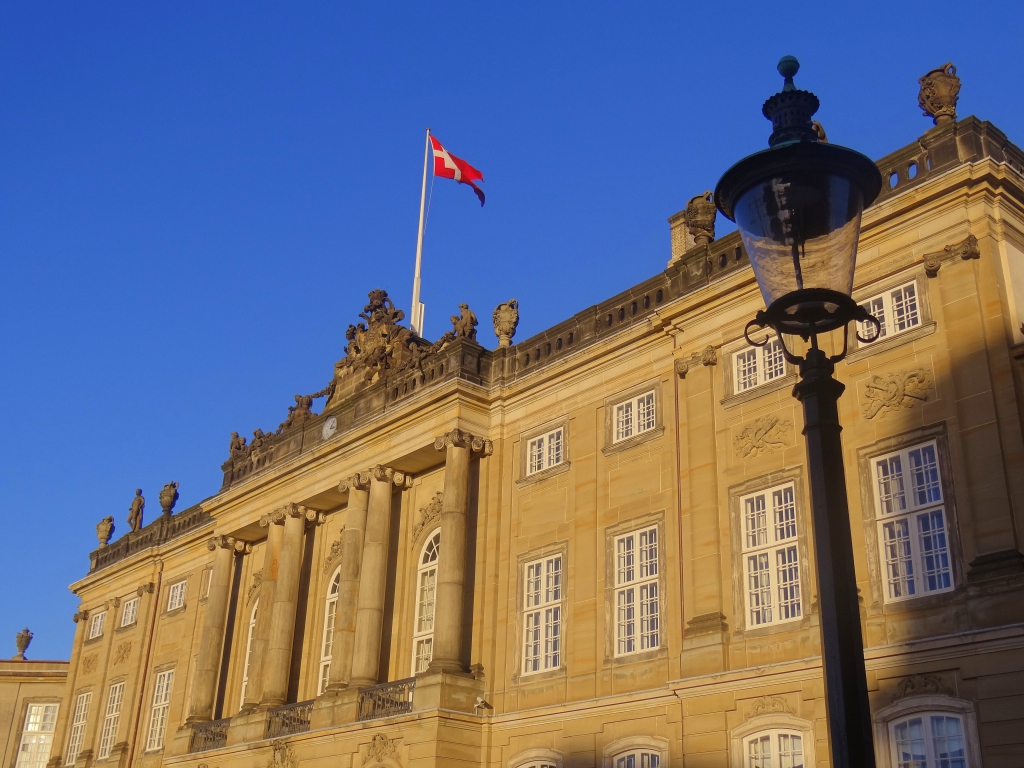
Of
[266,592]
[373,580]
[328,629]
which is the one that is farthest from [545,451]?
[266,592]

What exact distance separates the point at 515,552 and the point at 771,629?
24.7 ft

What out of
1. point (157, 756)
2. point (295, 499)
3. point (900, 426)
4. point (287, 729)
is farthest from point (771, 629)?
point (157, 756)

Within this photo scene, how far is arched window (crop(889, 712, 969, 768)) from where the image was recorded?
1560 cm

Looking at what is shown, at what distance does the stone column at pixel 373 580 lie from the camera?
2536cm

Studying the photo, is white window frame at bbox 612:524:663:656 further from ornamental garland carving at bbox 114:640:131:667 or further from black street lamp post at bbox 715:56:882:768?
ornamental garland carving at bbox 114:640:131:667

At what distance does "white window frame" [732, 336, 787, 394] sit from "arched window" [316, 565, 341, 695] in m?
12.7

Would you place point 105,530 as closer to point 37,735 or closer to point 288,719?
point 37,735

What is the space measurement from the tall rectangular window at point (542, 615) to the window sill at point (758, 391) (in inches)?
214

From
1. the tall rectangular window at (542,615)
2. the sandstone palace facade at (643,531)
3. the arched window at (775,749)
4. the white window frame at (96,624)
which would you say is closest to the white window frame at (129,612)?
the white window frame at (96,624)

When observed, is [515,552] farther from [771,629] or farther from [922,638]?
[922,638]

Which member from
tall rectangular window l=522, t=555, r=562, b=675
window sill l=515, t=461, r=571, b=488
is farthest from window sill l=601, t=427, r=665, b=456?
tall rectangular window l=522, t=555, r=562, b=675

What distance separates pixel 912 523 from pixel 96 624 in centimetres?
3562

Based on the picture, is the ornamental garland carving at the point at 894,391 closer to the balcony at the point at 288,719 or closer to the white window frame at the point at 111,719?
the balcony at the point at 288,719

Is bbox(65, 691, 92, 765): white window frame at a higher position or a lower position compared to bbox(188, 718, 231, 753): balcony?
higher
